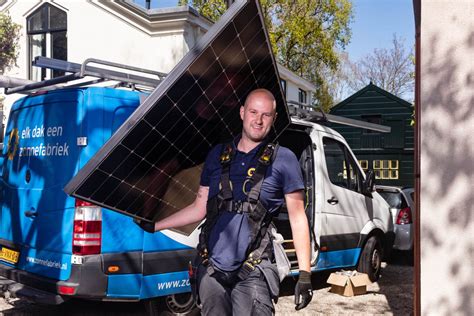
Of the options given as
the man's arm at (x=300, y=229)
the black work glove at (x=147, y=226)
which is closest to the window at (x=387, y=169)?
the black work glove at (x=147, y=226)

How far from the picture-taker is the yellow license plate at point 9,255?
18.3 ft

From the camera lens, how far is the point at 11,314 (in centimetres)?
598

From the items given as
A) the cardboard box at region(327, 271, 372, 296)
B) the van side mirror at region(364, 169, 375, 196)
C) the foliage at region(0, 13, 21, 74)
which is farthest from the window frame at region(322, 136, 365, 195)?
the foliage at region(0, 13, 21, 74)

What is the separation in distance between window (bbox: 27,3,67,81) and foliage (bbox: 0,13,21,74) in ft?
1.28

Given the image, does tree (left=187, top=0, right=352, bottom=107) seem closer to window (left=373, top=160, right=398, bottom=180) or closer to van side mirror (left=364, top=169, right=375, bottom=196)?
window (left=373, top=160, right=398, bottom=180)

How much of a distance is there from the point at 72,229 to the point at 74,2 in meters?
11.9

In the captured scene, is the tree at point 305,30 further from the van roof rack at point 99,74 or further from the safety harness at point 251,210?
the safety harness at point 251,210

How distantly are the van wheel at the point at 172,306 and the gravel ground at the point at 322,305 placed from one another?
2.49ft

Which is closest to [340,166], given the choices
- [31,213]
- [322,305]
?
[322,305]

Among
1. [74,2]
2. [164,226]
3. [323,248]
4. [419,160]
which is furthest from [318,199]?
[74,2]

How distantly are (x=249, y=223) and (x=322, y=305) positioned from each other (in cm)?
399

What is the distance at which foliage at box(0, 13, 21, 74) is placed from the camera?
53.9 ft

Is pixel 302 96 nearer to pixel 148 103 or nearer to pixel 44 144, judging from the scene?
pixel 44 144

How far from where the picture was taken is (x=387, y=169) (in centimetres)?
2870
